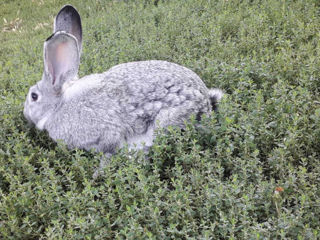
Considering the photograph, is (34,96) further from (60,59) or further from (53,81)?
(60,59)

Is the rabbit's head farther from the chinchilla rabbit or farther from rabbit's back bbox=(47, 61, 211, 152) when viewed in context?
rabbit's back bbox=(47, 61, 211, 152)

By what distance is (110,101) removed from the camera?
4.60m

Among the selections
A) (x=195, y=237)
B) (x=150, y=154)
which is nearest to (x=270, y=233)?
(x=195, y=237)

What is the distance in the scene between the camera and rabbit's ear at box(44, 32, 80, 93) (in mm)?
4641

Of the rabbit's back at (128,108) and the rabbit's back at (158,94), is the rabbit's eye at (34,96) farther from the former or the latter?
the rabbit's back at (158,94)

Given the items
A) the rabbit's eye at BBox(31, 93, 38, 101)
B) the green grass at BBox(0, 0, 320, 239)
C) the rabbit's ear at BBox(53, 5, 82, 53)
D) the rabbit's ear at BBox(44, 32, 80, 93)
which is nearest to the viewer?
the green grass at BBox(0, 0, 320, 239)

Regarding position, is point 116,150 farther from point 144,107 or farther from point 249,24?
Result: point 249,24

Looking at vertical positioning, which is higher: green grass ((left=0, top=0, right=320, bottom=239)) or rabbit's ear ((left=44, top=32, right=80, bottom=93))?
rabbit's ear ((left=44, top=32, right=80, bottom=93))

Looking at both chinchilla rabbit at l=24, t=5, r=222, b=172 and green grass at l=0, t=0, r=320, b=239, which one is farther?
chinchilla rabbit at l=24, t=5, r=222, b=172

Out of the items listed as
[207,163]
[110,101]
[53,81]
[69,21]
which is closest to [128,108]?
[110,101]

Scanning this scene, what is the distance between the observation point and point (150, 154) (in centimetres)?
424

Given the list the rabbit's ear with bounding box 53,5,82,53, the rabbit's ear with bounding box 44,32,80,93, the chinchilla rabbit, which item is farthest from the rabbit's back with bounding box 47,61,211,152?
the rabbit's ear with bounding box 53,5,82,53

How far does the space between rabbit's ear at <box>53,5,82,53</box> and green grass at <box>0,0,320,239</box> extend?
2.75ft

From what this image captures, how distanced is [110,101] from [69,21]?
1497 mm
